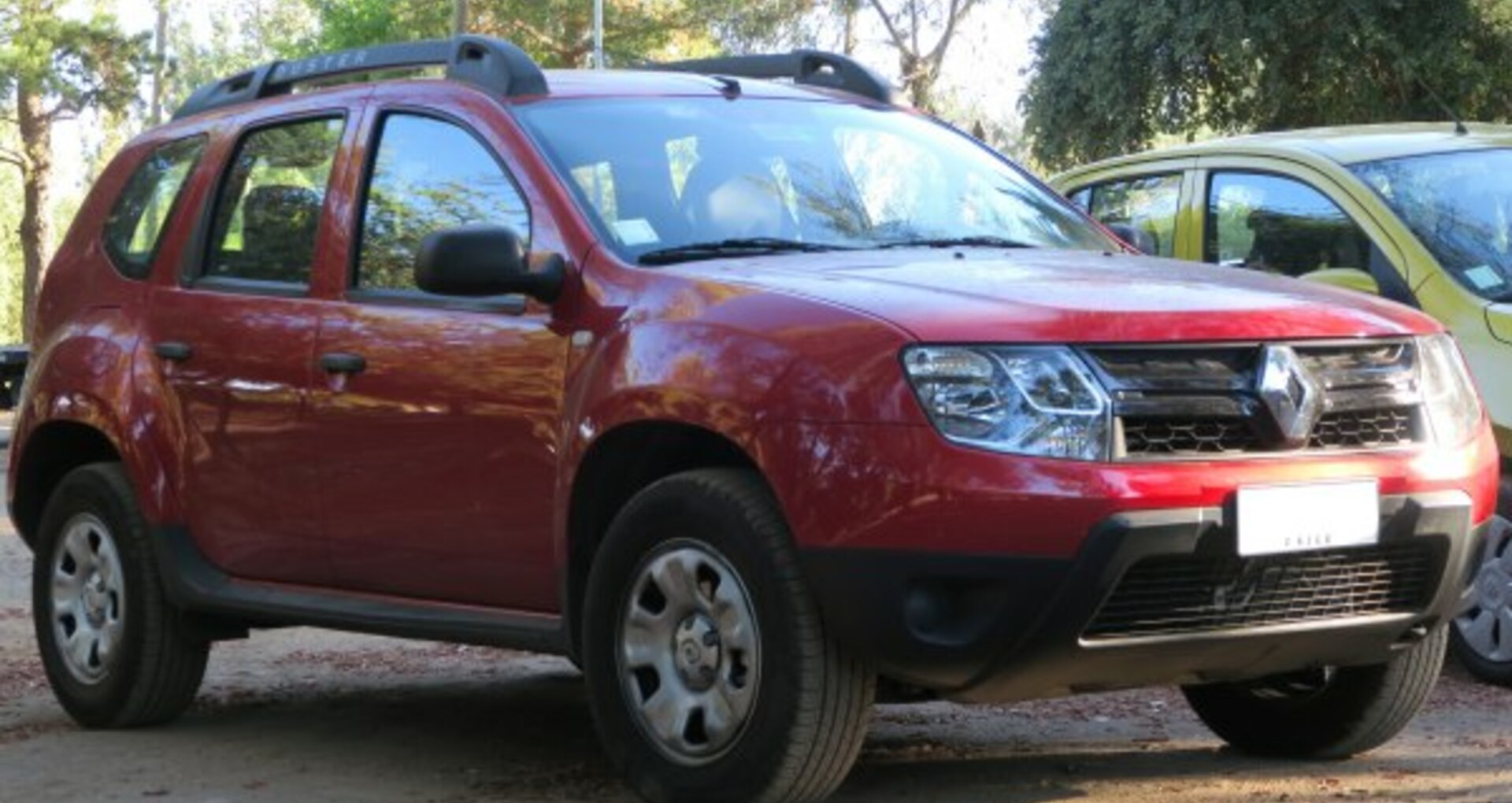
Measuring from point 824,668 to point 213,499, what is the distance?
7.94 feet

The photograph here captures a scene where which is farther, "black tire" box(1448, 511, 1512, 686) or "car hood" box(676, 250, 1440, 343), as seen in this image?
"black tire" box(1448, 511, 1512, 686)

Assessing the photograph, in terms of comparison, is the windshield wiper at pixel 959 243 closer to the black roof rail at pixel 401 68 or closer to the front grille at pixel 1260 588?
the black roof rail at pixel 401 68

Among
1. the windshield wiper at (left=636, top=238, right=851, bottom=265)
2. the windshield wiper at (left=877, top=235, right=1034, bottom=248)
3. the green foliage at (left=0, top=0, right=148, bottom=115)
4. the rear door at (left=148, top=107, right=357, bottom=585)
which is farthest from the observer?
the green foliage at (left=0, top=0, right=148, bottom=115)

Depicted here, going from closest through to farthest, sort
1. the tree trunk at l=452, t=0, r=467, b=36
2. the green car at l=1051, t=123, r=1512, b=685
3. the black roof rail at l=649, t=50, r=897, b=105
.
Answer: the black roof rail at l=649, t=50, r=897, b=105 → the green car at l=1051, t=123, r=1512, b=685 → the tree trunk at l=452, t=0, r=467, b=36

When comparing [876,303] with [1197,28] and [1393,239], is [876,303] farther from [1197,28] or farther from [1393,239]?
[1197,28]

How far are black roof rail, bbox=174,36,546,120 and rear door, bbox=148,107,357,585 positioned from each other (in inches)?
8.5

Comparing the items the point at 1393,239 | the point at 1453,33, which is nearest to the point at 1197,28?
the point at 1453,33

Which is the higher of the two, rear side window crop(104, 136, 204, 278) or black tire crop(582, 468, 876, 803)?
rear side window crop(104, 136, 204, 278)

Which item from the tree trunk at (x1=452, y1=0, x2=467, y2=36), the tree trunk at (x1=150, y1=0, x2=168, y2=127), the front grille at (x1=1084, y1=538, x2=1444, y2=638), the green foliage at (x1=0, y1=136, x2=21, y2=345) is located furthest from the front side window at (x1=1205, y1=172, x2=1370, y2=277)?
the green foliage at (x1=0, y1=136, x2=21, y2=345)

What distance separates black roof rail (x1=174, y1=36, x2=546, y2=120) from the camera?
709 centimetres

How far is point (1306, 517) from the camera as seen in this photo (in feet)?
19.0

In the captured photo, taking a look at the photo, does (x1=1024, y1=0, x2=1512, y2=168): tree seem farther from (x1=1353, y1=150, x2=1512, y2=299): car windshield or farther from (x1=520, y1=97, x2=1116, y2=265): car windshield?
(x1=520, y1=97, x2=1116, y2=265): car windshield

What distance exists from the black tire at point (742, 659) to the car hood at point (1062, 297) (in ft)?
1.61

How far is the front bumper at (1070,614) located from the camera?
5.60 m
